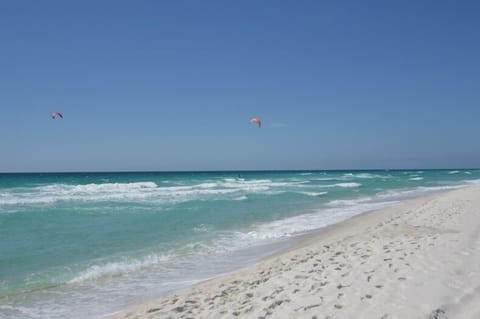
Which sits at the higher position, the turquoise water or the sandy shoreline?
the sandy shoreline

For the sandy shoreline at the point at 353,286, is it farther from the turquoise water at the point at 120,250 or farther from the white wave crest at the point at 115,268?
the white wave crest at the point at 115,268

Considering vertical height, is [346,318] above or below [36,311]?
above

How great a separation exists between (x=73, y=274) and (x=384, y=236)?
6.62 m

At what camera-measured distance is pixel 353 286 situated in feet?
15.8

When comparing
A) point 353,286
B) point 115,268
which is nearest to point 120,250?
point 115,268

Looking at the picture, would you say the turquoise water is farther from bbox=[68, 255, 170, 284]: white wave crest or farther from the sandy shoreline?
the sandy shoreline

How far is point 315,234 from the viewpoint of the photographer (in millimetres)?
11508

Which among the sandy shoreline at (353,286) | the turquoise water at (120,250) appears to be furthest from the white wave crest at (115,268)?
the sandy shoreline at (353,286)

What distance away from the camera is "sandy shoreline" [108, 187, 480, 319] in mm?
4133

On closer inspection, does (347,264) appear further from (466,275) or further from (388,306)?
(388,306)

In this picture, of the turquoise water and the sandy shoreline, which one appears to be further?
the turquoise water

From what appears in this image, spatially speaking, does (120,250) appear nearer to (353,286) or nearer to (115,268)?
(115,268)

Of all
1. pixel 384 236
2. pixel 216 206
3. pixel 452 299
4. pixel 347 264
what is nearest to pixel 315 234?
pixel 384 236

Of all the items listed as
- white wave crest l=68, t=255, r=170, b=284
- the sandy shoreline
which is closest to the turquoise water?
white wave crest l=68, t=255, r=170, b=284
